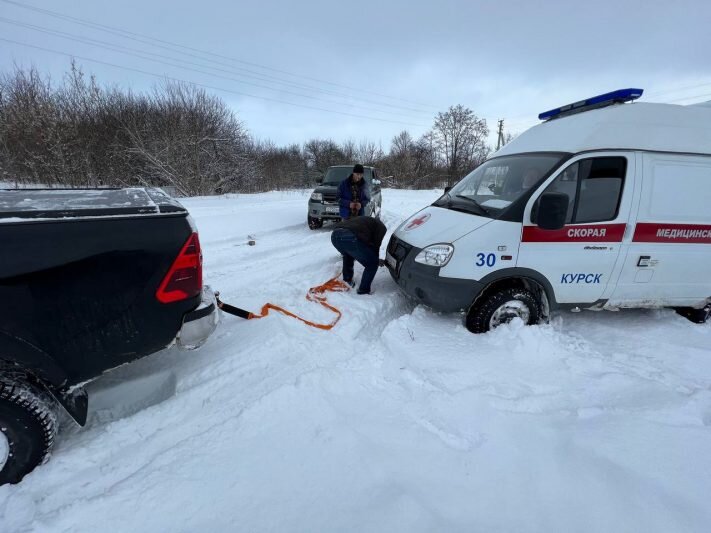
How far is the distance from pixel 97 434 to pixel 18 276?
1.19 metres

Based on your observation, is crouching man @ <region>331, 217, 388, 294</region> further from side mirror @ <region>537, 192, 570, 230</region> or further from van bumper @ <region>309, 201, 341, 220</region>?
van bumper @ <region>309, 201, 341, 220</region>

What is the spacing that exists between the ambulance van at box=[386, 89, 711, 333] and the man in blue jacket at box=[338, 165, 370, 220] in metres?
3.29

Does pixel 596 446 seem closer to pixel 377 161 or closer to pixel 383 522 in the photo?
pixel 383 522

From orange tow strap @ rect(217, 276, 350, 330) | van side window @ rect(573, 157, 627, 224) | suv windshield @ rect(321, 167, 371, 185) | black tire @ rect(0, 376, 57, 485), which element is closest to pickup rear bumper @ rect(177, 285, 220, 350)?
black tire @ rect(0, 376, 57, 485)

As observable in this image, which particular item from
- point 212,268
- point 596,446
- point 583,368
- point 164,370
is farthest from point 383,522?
point 212,268

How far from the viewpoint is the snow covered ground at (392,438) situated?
66.6 inches

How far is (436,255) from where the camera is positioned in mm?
3439

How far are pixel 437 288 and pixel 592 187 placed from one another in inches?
75.5

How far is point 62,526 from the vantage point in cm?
159

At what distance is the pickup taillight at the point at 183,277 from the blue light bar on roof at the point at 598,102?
4.46 metres

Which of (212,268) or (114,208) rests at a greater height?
(114,208)

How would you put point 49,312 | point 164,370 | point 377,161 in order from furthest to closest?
1. point 377,161
2. point 164,370
3. point 49,312

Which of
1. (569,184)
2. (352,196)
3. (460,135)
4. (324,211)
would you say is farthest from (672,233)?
(460,135)

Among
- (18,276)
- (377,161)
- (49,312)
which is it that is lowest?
(49,312)
